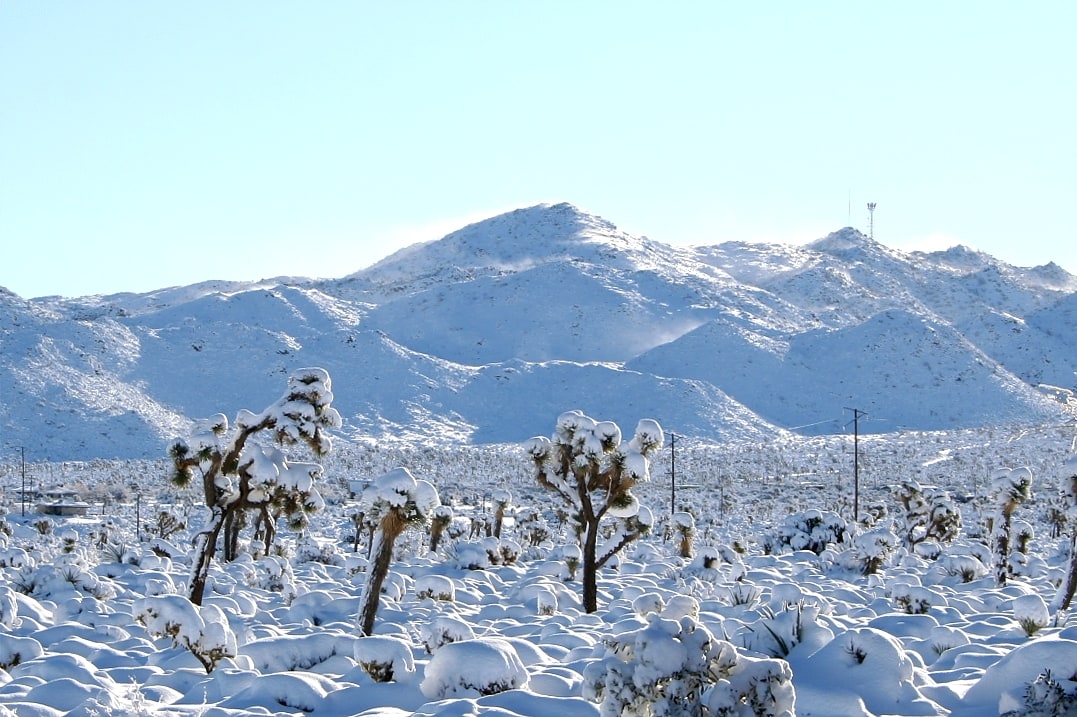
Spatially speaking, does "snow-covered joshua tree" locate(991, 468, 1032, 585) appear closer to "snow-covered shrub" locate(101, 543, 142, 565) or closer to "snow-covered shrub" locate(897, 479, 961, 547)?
"snow-covered shrub" locate(897, 479, 961, 547)

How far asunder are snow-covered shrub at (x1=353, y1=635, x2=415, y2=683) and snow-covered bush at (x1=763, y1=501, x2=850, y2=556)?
26.5 m

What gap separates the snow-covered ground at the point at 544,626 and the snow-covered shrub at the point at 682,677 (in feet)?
0.05

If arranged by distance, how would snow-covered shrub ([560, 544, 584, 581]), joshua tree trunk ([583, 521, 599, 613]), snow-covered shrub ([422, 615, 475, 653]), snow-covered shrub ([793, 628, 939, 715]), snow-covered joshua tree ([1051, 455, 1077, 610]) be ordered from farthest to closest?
snow-covered shrub ([560, 544, 584, 581])
joshua tree trunk ([583, 521, 599, 613])
snow-covered joshua tree ([1051, 455, 1077, 610])
snow-covered shrub ([422, 615, 475, 653])
snow-covered shrub ([793, 628, 939, 715])

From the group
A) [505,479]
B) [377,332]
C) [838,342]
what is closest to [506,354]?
[377,332]

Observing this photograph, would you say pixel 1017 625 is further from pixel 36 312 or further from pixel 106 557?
pixel 36 312

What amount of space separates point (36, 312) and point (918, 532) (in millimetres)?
88991

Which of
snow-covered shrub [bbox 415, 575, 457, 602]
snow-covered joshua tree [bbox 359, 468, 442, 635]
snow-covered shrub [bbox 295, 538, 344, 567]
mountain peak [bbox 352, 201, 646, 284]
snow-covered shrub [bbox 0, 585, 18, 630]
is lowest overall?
snow-covered shrub [bbox 295, 538, 344, 567]

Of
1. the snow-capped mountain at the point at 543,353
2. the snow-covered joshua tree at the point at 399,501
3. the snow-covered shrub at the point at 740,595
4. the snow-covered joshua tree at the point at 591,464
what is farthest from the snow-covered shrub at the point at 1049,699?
the snow-capped mountain at the point at 543,353

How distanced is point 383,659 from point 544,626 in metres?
6.05

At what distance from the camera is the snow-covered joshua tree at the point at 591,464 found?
18.8 meters

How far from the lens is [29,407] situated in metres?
83.1

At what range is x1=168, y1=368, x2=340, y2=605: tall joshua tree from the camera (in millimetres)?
16594

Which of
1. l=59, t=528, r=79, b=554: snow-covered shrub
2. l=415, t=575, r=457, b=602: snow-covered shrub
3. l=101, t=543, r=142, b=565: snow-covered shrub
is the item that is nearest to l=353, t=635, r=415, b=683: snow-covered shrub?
l=415, t=575, r=457, b=602: snow-covered shrub

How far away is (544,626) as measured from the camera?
16719mm
